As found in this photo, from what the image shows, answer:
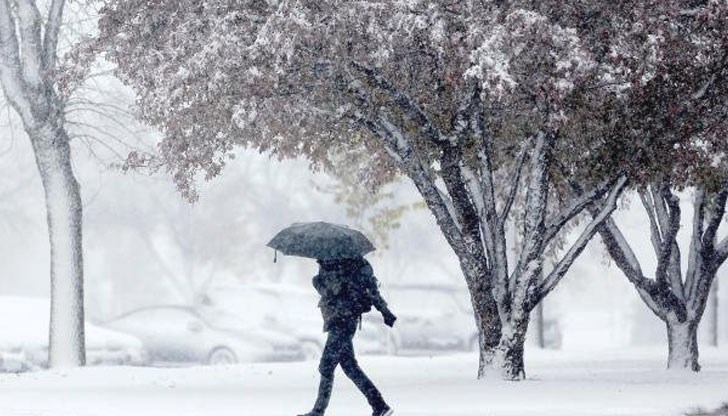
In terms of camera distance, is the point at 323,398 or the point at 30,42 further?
the point at 30,42

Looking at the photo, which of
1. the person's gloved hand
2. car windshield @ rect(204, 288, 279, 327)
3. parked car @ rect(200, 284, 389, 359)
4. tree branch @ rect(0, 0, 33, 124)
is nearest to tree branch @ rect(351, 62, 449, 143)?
the person's gloved hand

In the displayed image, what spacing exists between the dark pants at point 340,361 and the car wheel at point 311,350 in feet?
54.5

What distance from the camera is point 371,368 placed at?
21.1 metres

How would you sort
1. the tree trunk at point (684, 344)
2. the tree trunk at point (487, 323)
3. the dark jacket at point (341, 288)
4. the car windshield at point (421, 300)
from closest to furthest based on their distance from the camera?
the dark jacket at point (341, 288) → the tree trunk at point (487, 323) → the tree trunk at point (684, 344) → the car windshield at point (421, 300)

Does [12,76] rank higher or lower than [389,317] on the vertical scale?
higher

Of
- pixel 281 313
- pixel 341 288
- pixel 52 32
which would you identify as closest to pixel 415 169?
pixel 341 288

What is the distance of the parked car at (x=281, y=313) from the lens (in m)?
29.8

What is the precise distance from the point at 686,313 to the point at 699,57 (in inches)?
210

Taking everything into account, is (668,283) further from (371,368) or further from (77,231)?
(77,231)

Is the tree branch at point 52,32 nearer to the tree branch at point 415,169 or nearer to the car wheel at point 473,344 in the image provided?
the tree branch at point 415,169

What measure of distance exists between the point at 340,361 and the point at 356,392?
3906 mm

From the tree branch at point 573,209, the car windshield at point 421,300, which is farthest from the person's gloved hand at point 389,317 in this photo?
the car windshield at point 421,300

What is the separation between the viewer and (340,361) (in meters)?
11.7

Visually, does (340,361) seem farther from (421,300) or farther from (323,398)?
(421,300)
